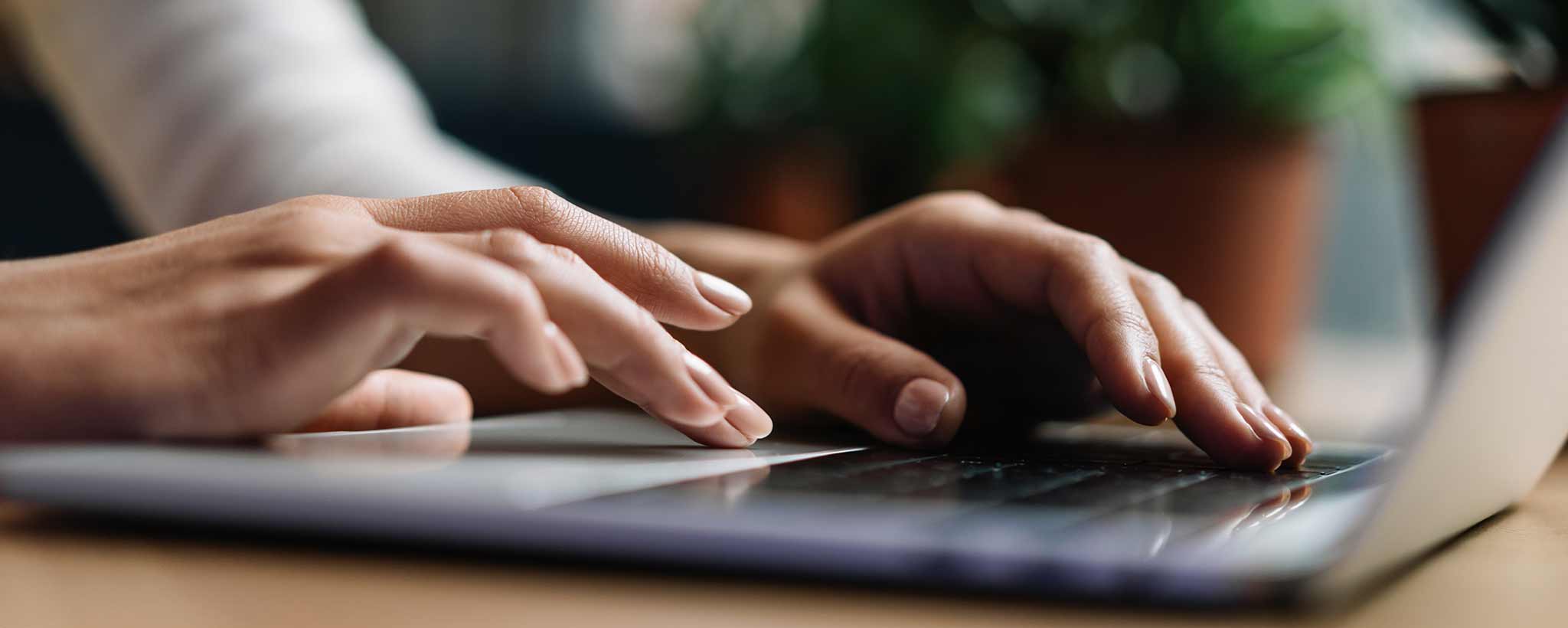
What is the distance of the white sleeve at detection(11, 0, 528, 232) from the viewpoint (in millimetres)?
752

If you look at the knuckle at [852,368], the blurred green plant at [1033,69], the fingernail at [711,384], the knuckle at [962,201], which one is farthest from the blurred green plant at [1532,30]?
the fingernail at [711,384]

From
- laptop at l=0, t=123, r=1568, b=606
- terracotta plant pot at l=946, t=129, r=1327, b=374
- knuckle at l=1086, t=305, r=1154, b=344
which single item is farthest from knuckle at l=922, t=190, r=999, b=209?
terracotta plant pot at l=946, t=129, r=1327, b=374

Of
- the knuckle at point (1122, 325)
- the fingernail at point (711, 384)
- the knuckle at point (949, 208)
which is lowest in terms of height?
the fingernail at point (711, 384)

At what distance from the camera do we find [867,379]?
16.3 inches

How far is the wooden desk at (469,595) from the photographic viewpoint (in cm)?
19

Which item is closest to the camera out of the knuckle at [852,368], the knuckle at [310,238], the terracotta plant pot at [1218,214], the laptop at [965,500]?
the laptop at [965,500]

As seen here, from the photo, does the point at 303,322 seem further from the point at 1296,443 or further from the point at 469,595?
the point at 1296,443

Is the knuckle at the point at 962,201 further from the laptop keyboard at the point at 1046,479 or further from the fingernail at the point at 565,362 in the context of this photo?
the fingernail at the point at 565,362

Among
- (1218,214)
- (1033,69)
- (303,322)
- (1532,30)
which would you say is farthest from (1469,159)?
(303,322)

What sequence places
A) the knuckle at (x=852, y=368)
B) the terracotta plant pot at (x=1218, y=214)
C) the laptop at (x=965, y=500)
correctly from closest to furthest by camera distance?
the laptop at (x=965, y=500) → the knuckle at (x=852, y=368) → the terracotta plant pot at (x=1218, y=214)

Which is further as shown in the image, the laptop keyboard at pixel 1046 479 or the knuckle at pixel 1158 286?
the knuckle at pixel 1158 286

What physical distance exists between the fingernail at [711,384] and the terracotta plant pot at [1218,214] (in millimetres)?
739

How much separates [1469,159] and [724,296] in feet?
2.02

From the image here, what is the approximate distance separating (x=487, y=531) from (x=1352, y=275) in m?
1.39
